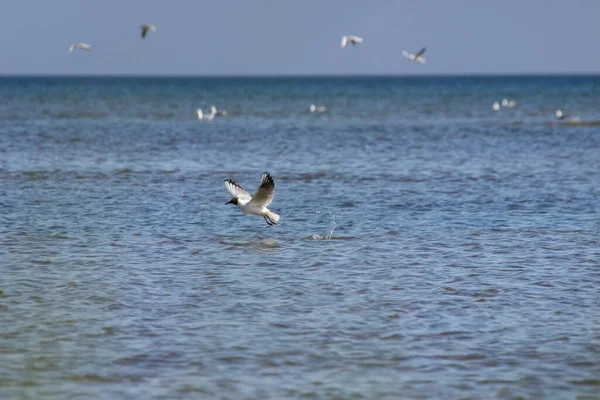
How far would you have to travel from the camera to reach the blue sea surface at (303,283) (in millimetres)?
8555

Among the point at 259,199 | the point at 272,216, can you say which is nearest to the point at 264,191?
the point at 259,199

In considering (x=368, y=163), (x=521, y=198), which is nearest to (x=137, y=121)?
(x=368, y=163)

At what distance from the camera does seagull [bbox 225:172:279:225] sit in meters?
15.0

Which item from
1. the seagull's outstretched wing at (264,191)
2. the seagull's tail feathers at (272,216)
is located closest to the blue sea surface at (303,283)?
the seagull's tail feathers at (272,216)

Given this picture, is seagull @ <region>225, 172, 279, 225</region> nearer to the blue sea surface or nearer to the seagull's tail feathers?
the seagull's tail feathers

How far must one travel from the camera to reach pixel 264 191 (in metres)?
15.2

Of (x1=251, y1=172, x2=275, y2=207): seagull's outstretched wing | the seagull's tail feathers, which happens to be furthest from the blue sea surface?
(x1=251, y1=172, x2=275, y2=207): seagull's outstretched wing

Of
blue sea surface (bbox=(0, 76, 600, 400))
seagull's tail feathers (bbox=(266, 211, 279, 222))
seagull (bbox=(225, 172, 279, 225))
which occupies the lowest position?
blue sea surface (bbox=(0, 76, 600, 400))

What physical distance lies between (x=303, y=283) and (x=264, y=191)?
313 centimetres

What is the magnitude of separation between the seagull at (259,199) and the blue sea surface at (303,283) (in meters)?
0.44
